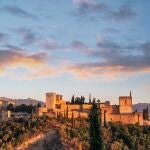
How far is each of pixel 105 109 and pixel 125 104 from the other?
5.21 metres

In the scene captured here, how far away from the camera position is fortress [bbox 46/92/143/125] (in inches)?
3976

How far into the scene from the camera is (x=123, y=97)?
10812 cm

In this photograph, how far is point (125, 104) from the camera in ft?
351

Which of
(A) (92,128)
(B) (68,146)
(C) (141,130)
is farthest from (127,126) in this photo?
(A) (92,128)

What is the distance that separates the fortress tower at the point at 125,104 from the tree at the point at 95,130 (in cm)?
5185

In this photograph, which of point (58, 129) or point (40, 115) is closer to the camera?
point (58, 129)

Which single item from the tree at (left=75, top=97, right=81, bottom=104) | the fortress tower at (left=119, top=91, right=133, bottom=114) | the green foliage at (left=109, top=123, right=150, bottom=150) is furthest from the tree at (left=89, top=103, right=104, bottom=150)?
the tree at (left=75, top=97, right=81, bottom=104)

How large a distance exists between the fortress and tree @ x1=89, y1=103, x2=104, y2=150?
44509 millimetres

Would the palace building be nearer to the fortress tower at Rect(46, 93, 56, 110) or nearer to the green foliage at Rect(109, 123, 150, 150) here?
the fortress tower at Rect(46, 93, 56, 110)

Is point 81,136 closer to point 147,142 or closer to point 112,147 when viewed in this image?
point 112,147

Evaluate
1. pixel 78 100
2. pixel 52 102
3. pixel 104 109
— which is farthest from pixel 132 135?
pixel 78 100

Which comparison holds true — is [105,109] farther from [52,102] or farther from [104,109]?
[52,102]

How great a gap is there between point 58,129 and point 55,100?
765 inches

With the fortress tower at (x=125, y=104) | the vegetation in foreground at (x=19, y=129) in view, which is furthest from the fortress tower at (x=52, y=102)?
the fortress tower at (x=125, y=104)
